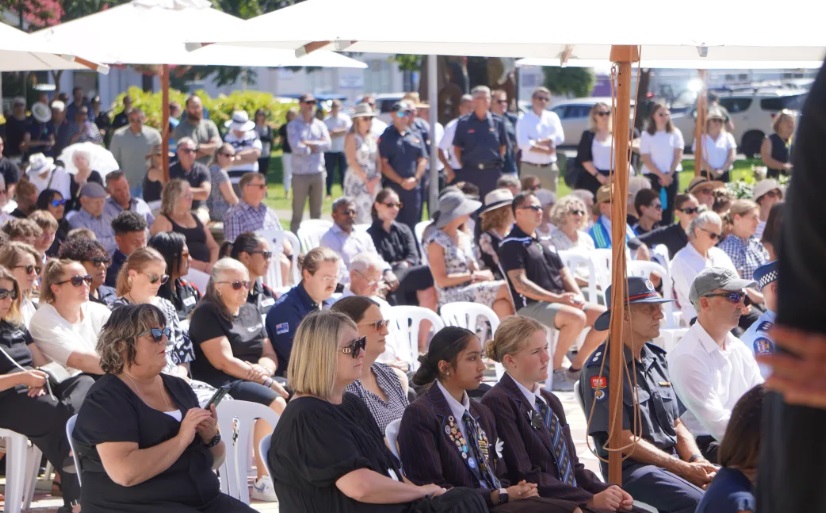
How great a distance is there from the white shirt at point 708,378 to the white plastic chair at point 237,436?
186cm

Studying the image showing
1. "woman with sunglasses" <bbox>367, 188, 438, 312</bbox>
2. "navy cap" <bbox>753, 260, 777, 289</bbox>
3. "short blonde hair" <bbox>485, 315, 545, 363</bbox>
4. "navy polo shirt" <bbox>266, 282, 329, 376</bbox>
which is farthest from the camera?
"woman with sunglasses" <bbox>367, 188, 438, 312</bbox>

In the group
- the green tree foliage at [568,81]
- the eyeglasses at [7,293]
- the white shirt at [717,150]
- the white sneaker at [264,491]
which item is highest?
the green tree foliage at [568,81]

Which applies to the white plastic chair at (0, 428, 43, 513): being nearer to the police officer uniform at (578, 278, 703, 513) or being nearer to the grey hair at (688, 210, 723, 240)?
the police officer uniform at (578, 278, 703, 513)

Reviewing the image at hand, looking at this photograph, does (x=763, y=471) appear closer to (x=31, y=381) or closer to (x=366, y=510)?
(x=366, y=510)

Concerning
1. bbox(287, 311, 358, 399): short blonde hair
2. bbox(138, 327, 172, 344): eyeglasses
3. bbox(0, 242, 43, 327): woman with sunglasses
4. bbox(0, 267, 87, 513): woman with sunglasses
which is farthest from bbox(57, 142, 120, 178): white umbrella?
bbox(287, 311, 358, 399): short blonde hair

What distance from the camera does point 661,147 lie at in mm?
15398

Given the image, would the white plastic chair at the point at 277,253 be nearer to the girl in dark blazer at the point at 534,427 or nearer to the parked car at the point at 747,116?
the girl in dark blazer at the point at 534,427

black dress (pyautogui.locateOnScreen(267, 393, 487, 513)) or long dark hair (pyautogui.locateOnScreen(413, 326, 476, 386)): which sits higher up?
long dark hair (pyautogui.locateOnScreen(413, 326, 476, 386))

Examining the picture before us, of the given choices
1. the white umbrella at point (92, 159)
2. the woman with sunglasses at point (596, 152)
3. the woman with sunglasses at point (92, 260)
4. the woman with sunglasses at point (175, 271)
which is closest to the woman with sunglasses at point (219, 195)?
the white umbrella at point (92, 159)

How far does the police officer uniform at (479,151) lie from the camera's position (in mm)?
14094

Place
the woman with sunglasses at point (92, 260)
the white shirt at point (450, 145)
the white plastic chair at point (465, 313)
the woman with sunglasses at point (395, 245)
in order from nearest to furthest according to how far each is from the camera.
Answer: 1. the woman with sunglasses at point (92, 260)
2. the white plastic chair at point (465, 313)
3. the woman with sunglasses at point (395, 245)
4. the white shirt at point (450, 145)

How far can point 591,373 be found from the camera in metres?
5.08

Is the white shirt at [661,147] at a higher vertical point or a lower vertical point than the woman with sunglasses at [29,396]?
higher

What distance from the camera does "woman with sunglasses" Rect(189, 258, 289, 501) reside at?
20.6ft
